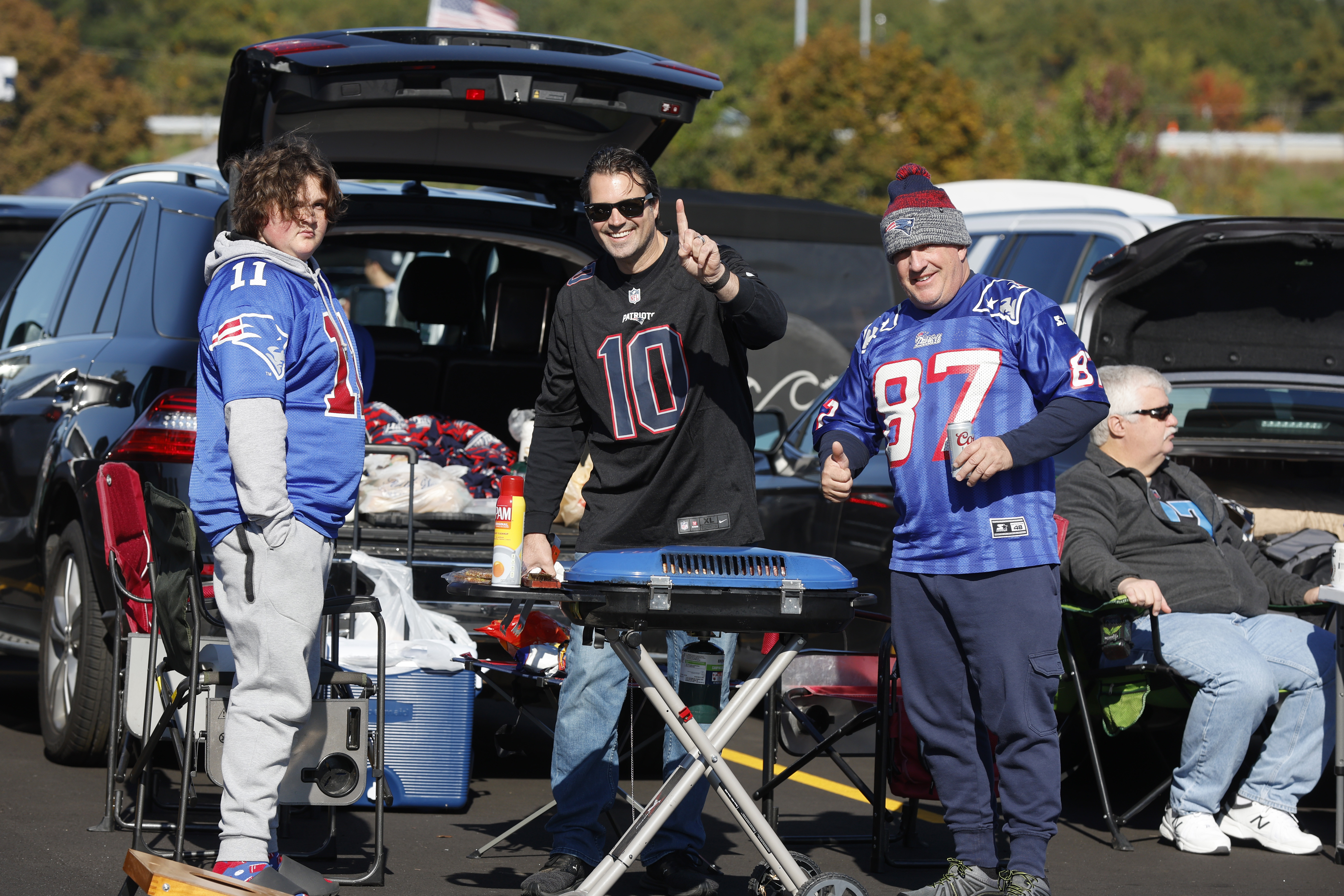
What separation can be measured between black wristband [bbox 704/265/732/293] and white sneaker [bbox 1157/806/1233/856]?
2523 mm

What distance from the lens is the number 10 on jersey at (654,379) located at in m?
4.27

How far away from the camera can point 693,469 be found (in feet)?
14.1

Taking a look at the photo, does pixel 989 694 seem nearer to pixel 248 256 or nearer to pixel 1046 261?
pixel 248 256

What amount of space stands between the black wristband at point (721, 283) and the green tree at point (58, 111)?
5152 cm

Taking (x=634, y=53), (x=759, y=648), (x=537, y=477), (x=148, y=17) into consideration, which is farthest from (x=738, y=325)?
(x=148, y=17)

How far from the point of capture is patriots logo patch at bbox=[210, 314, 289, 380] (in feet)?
12.4

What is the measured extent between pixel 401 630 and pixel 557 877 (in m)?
1.41

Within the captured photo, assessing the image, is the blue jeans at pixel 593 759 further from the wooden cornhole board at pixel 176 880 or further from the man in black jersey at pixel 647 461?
the wooden cornhole board at pixel 176 880

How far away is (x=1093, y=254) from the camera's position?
10156mm

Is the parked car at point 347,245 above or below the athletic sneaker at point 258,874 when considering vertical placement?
above

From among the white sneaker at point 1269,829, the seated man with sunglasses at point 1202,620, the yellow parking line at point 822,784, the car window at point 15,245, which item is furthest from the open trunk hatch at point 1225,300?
the car window at point 15,245

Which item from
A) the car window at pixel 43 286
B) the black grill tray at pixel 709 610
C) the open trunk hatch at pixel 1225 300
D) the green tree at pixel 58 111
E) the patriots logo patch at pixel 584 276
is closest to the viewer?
the black grill tray at pixel 709 610

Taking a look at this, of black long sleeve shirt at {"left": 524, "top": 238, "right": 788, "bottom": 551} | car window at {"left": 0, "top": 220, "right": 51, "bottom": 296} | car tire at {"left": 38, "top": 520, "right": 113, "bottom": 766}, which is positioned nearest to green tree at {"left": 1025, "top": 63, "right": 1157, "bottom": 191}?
car window at {"left": 0, "top": 220, "right": 51, "bottom": 296}

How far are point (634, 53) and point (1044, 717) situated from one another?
8.89 ft
